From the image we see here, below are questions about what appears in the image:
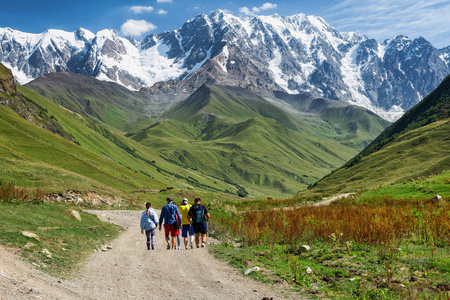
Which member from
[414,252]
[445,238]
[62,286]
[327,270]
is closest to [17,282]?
[62,286]

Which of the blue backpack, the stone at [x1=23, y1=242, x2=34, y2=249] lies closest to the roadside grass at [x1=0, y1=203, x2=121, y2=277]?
the stone at [x1=23, y1=242, x2=34, y2=249]

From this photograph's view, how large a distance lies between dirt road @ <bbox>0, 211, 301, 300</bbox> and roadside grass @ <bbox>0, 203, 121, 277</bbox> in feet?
3.06

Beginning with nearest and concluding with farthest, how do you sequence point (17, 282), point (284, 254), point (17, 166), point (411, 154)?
point (17, 282)
point (284, 254)
point (17, 166)
point (411, 154)

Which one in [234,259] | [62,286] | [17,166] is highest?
[17,166]

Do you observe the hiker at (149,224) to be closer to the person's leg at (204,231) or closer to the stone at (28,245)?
the person's leg at (204,231)

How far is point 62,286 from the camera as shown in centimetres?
1170

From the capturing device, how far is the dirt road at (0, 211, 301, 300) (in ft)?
35.9

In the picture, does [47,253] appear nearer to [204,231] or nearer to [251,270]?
[251,270]

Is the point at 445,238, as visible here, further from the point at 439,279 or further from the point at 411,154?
the point at 411,154

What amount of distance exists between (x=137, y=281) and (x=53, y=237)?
9.17 m

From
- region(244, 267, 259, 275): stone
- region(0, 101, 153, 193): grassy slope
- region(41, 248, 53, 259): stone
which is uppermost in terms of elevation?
region(0, 101, 153, 193): grassy slope

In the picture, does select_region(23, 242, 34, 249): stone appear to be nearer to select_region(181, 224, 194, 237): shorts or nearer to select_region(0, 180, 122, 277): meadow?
select_region(0, 180, 122, 277): meadow

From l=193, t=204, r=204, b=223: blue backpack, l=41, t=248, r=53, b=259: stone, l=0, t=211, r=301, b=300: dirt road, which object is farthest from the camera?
l=193, t=204, r=204, b=223: blue backpack

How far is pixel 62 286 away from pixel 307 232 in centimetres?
1367
